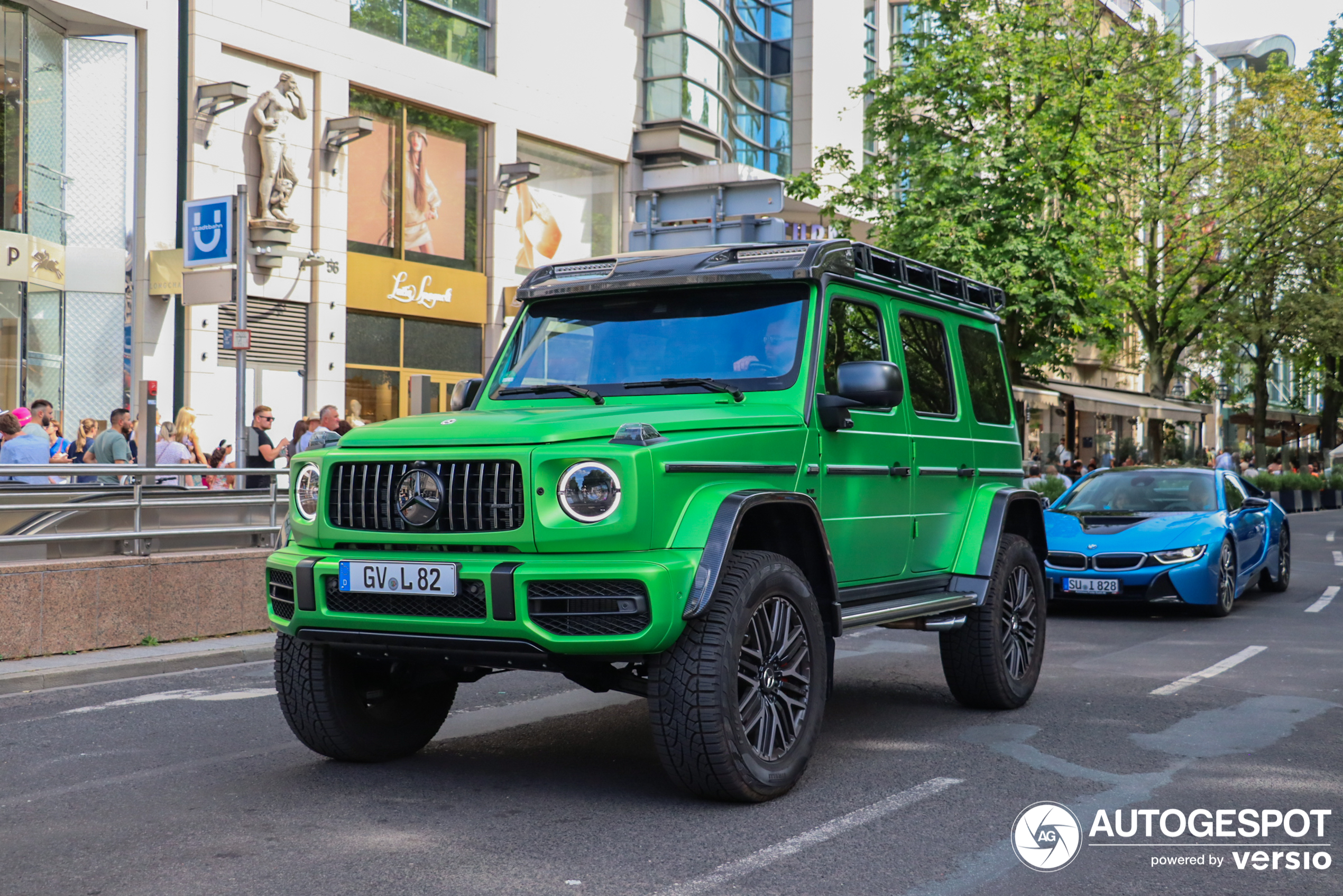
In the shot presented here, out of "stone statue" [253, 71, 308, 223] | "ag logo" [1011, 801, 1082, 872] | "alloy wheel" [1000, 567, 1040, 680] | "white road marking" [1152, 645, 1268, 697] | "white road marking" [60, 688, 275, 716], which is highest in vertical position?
"stone statue" [253, 71, 308, 223]

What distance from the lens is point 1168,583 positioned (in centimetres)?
1164

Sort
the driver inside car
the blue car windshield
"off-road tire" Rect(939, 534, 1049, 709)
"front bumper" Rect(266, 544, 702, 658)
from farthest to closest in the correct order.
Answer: the blue car windshield < "off-road tire" Rect(939, 534, 1049, 709) < the driver inside car < "front bumper" Rect(266, 544, 702, 658)

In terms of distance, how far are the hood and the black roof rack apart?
642mm

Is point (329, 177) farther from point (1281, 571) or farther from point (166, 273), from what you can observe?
point (1281, 571)

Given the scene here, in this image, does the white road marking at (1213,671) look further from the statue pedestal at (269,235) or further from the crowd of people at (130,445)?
the statue pedestal at (269,235)

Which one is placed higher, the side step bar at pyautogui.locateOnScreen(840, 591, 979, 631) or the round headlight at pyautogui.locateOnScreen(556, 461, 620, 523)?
the round headlight at pyautogui.locateOnScreen(556, 461, 620, 523)

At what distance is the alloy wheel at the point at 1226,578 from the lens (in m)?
11.9

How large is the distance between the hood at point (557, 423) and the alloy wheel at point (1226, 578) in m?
7.69

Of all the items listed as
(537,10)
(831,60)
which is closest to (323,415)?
(537,10)

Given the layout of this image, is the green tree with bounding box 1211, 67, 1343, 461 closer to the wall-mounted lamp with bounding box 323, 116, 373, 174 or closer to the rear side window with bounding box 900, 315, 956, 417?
the wall-mounted lamp with bounding box 323, 116, 373, 174

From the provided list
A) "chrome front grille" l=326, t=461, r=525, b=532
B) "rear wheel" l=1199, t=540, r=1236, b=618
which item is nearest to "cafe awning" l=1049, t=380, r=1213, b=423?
"rear wheel" l=1199, t=540, r=1236, b=618

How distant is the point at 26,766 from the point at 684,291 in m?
3.52

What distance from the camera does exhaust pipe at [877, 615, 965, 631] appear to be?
6.30 m

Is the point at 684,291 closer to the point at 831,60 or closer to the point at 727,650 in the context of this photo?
the point at 727,650
